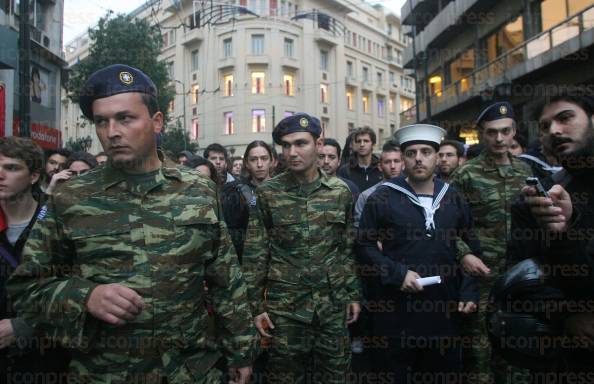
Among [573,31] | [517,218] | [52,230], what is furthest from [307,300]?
[573,31]

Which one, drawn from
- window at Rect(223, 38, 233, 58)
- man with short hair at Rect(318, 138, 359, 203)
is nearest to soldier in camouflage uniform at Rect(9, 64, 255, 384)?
man with short hair at Rect(318, 138, 359, 203)

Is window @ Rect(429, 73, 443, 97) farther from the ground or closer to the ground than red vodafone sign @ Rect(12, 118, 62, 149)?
farther from the ground

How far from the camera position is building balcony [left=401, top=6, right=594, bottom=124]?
10.8m

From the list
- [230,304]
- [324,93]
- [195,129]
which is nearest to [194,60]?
[195,129]

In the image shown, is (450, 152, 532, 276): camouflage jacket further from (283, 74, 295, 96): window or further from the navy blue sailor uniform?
(283, 74, 295, 96): window

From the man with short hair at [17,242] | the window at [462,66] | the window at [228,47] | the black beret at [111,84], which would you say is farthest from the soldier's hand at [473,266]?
the window at [228,47]

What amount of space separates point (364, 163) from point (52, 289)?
478 cm

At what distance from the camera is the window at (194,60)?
35528mm

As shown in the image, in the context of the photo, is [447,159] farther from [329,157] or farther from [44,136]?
[44,136]

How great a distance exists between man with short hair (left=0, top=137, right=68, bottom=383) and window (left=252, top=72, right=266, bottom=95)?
105ft

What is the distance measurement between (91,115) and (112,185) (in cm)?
37

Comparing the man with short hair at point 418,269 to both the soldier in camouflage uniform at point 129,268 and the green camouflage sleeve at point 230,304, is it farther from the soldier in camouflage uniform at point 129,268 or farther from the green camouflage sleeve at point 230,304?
the soldier in camouflage uniform at point 129,268

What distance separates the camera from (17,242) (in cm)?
246

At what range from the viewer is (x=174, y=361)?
1.96 metres
